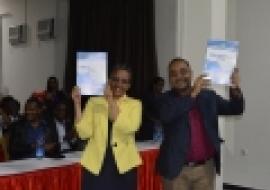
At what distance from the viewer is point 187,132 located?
108 inches

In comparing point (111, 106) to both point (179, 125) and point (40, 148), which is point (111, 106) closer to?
point (179, 125)

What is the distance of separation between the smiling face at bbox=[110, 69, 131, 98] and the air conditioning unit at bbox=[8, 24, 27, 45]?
702 centimetres

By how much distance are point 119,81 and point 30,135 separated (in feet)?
5.45

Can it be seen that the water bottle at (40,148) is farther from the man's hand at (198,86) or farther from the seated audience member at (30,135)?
the man's hand at (198,86)

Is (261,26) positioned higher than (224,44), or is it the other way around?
(261,26)

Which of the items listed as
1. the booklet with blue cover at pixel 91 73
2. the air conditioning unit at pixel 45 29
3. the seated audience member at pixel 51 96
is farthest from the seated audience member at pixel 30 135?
the air conditioning unit at pixel 45 29

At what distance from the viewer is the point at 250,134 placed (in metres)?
6.32

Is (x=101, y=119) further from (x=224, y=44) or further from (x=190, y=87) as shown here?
(x=224, y=44)

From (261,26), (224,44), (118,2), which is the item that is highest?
(118,2)

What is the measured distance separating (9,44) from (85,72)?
714cm

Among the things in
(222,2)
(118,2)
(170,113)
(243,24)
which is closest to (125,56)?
(118,2)

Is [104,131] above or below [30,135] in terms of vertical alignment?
above

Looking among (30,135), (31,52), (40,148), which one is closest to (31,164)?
(40,148)

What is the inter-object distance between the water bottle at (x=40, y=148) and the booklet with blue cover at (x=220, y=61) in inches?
68.6
